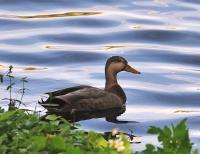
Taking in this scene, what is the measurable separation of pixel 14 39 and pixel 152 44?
252 cm

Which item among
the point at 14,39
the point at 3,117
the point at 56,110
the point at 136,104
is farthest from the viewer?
the point at 14,39

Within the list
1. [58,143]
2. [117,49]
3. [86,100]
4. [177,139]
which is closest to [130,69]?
[86,100]

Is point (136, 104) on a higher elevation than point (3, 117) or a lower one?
lower

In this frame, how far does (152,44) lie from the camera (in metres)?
19.5

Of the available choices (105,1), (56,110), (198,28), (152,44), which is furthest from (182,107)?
(105,1)

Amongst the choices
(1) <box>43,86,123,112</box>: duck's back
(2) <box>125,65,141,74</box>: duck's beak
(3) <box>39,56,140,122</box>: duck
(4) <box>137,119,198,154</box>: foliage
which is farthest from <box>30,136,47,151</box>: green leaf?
(2) <box>125,65,141,74</box>: duck's beak

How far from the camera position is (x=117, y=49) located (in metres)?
18.7

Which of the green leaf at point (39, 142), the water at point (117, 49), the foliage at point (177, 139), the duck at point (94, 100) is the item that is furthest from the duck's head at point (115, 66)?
the green leaf at point (39, 142)

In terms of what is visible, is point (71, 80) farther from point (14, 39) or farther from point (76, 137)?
point (76, 137)

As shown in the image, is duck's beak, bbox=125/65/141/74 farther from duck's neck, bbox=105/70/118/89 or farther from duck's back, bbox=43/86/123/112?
duck's back, bbox=43/86/123/112

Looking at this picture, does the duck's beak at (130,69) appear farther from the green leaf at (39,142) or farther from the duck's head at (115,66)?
the green leaf at (39,142)

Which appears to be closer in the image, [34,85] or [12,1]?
[34,85]

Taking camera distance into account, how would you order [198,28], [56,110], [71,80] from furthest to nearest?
[198,28]
[71,80]
[56,110]

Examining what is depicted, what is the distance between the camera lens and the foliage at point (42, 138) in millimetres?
6766
